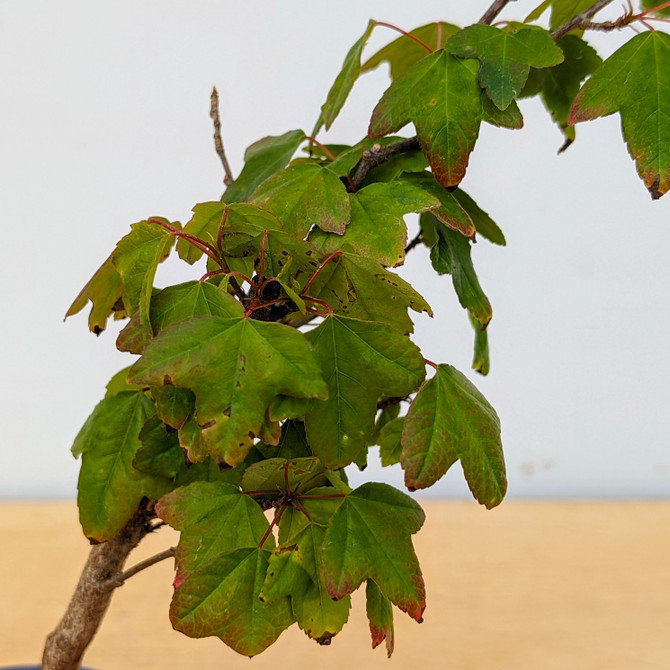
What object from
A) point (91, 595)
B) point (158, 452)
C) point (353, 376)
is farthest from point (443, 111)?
point (91, 595)

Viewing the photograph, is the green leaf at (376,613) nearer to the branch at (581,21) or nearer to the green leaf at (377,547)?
the green leaf at (377,547)

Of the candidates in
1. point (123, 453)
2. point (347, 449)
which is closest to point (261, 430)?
point (347, 449)

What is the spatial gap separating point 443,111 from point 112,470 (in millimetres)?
312

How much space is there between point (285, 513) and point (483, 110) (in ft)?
0.89

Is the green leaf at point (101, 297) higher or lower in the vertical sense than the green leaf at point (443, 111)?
lower

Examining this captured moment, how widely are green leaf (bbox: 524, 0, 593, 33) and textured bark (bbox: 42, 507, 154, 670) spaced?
0.47m

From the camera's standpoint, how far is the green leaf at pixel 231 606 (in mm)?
422

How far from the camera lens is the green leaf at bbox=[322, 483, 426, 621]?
1.38 ft

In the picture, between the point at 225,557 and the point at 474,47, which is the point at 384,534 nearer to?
the point at 225,557

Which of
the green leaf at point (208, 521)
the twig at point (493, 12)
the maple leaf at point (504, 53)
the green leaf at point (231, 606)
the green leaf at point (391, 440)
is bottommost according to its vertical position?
the green leaf at point (231, 606)

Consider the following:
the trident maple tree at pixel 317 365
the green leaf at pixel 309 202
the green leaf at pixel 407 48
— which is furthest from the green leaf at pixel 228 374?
the green leaf at pixel 407 48

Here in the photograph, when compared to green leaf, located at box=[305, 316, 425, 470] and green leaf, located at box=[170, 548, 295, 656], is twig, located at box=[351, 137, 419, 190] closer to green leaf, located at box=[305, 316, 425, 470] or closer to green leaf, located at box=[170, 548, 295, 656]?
green leaf, located at box=[305, 316, 425, 470]

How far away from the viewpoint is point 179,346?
1.26 ft

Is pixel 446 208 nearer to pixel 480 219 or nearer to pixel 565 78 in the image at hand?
pixel 480 219
